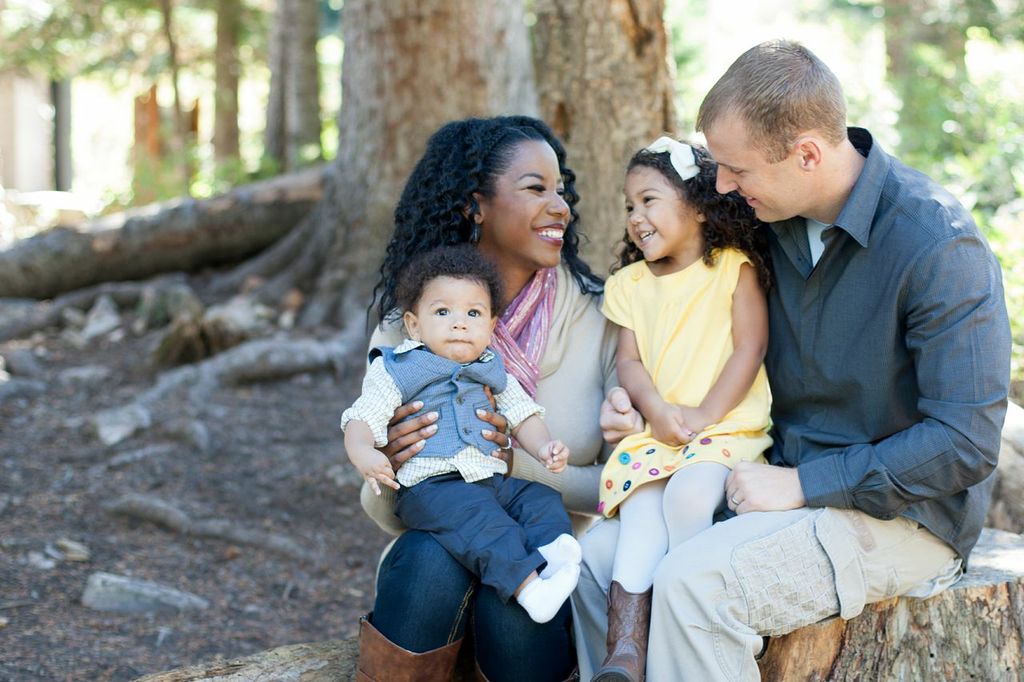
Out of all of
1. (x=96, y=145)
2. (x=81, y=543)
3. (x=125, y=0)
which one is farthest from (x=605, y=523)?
(x=96, y=145)

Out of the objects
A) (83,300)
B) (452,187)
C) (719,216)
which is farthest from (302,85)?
(719,216)

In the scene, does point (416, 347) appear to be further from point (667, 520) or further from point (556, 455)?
point (667, 520)

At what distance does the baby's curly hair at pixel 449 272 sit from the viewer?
2906 millimetres

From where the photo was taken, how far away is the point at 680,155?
2.96 metres

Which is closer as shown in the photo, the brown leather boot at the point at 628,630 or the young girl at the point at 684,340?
the brown leather boot at the point at 628,630

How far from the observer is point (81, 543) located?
184 inches

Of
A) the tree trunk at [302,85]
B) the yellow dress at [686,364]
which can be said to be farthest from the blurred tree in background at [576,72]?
the yellow dress at [686,364]

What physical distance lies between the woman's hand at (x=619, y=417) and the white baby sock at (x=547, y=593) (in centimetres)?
56

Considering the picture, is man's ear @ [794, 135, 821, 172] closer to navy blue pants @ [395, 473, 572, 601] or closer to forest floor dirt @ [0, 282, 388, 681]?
navy blue pants @ [395, 473, 572, 601]

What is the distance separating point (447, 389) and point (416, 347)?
0.15 meters

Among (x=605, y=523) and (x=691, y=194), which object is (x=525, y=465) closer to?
(x=605, y=523)

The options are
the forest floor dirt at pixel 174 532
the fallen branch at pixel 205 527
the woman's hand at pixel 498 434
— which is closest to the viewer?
the woman's hand at pixel 498 434

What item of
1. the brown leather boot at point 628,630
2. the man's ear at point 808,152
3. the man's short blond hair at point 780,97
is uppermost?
the man's short blond hair at point 780,97

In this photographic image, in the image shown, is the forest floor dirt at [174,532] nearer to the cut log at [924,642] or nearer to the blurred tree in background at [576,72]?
the blurred tree in background at [576,72]
